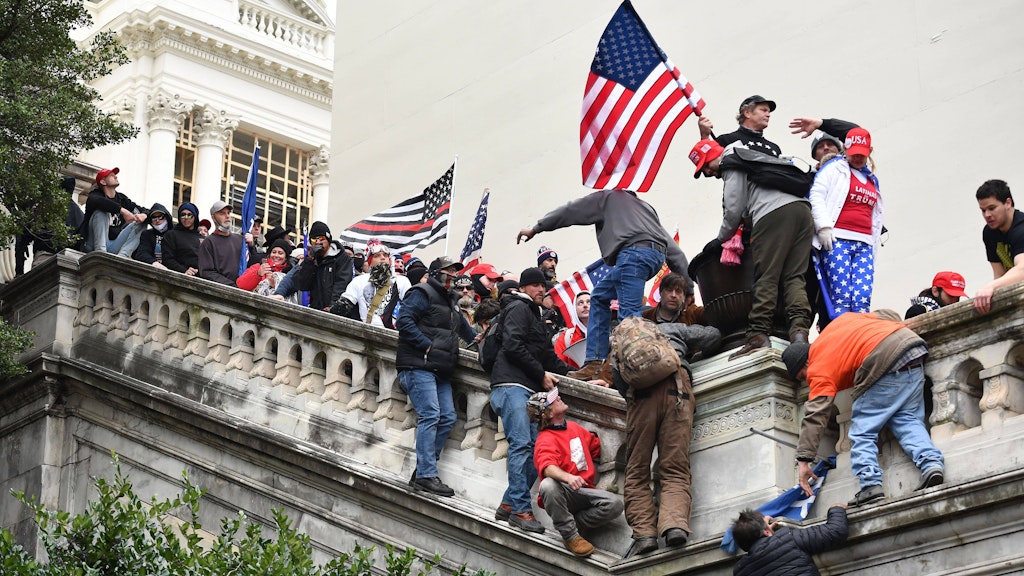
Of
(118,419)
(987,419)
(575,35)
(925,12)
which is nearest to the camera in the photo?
(987,419)

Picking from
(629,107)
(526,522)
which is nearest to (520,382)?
(526,522)

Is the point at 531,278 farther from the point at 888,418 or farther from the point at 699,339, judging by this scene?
the point at 888,418

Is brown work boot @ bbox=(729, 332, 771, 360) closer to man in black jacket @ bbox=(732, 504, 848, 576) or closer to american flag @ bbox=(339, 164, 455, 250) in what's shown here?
man in black jacket @ bbox=(732, 504, 848, 576)

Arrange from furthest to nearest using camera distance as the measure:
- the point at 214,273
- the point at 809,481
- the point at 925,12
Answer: the point at 925,12 → the point at 214,273 → the point at 809,481

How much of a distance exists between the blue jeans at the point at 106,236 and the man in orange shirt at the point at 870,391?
9.38 meters

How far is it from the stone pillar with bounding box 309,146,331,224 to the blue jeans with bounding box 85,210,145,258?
2657 cm

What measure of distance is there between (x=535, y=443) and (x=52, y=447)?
5.81 metres

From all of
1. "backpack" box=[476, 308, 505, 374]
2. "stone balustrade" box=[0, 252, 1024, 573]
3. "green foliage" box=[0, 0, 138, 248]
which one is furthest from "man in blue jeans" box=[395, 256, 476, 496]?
"green foliage" box=[0, 0, 138, 248]

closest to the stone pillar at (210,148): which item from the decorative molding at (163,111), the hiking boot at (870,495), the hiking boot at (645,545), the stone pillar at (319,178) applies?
the decorative molding at (163,111)

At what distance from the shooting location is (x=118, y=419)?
14.4 meters

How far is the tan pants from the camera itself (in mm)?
9938

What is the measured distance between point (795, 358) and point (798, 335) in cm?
72

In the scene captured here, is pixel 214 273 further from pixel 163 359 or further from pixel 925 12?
pixel 925 12

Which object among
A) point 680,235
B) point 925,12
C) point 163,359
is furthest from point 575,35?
point 163,359
